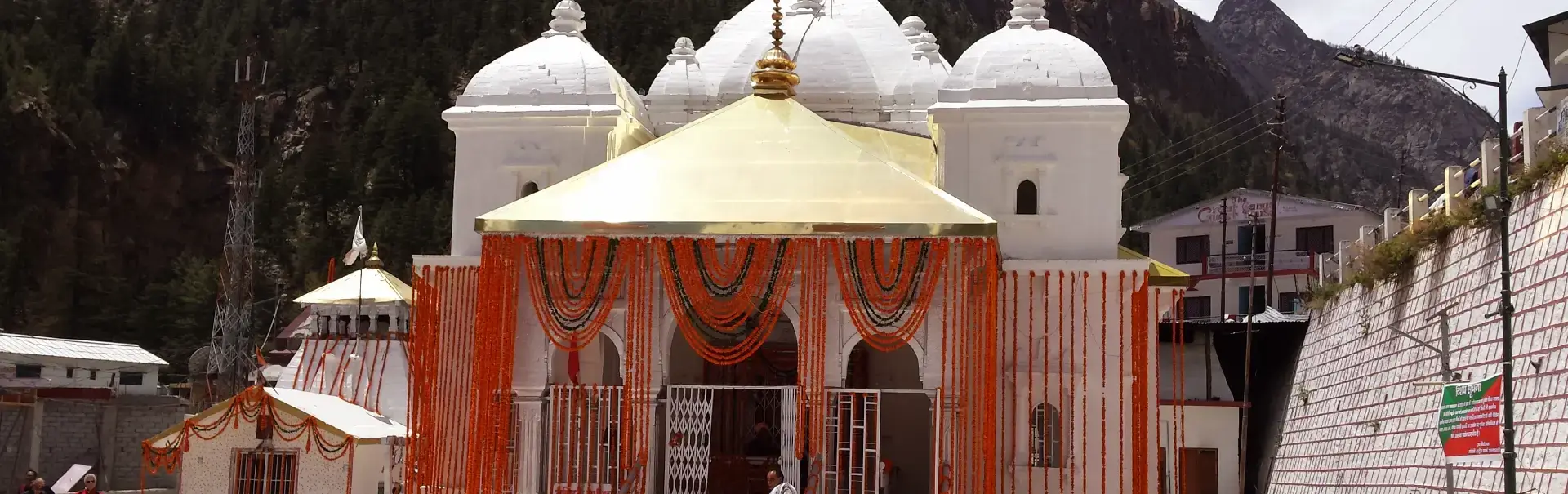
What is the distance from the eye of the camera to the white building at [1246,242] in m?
39.6

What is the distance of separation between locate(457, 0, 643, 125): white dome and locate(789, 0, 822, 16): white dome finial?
3004 millimetres

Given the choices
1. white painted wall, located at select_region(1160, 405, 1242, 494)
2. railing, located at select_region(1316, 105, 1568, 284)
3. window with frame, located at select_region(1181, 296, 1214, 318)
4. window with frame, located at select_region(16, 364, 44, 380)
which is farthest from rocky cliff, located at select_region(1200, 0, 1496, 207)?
window with frame, located at select_region(16, 364, 44, 380)

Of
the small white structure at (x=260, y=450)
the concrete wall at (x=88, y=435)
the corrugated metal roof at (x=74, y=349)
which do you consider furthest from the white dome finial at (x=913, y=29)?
the corrugated metal roof at (x=74, y=349)

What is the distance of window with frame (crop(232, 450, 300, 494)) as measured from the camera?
73.0 ft

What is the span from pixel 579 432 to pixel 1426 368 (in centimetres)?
924

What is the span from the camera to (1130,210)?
52469 millimetres

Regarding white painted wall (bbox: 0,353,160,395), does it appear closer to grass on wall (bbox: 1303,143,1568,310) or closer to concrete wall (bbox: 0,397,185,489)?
concrete wall (bbox: 0,397,185,489)

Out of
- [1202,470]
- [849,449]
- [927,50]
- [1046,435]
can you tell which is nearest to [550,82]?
[927,50]

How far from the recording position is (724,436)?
22.0 metres

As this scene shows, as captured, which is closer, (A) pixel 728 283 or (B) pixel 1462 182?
(A) pixel 728 283

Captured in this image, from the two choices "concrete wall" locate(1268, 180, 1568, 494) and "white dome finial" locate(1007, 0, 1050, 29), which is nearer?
"concrete wall" locate(1268, 180, 1568, 494)

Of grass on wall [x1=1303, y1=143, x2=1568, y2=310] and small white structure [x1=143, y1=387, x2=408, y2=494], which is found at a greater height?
grass on wall [x1=1303, y1=143, x2=1568, y2=310]

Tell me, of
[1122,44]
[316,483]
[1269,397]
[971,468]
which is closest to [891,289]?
[971,468]

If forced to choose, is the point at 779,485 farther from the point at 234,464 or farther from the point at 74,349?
the point at 74,349
